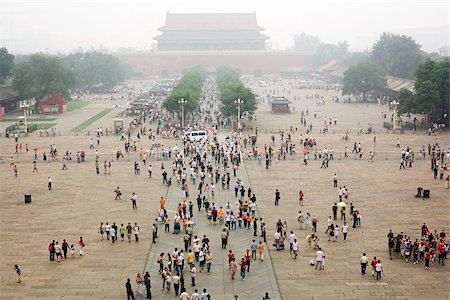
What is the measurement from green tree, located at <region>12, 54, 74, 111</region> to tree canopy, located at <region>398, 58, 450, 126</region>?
37.8 metres

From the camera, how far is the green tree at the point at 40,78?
203 ft

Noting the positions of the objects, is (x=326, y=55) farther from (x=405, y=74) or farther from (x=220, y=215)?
(x=220, y=215)

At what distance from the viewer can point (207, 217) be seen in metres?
22.9

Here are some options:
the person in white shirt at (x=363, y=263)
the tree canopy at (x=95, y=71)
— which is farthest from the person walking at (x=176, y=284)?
the tree canopy at (x=95, y=71)

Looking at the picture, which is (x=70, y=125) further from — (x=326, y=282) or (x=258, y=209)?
(x=326, y=282)

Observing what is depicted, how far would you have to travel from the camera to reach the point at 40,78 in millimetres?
62938

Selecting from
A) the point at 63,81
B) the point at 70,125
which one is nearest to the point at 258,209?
the point at 70,125

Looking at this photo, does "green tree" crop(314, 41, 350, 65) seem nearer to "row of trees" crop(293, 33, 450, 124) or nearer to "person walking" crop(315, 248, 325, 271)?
"row of trees" crop(293, 33, 450, 124)

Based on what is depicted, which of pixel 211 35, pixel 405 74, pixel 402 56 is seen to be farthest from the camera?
pixel 211 35

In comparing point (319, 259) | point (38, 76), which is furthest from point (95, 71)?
point (319, 259)

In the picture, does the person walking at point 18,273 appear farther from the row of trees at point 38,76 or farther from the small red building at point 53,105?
the row of trees at point 38,76

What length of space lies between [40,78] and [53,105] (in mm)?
3473

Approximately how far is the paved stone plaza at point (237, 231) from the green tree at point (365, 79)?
31697 mm

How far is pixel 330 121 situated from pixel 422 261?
3474 centimetres
